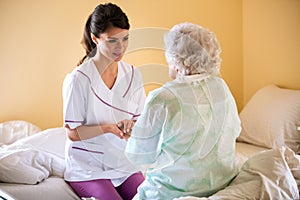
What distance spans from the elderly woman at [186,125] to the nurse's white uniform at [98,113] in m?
0.26

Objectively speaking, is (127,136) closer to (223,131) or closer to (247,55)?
(223,131)

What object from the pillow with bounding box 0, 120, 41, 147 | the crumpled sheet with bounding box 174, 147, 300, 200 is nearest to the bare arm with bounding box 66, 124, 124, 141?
the crumpled sheet with bounding box 174, 147, 300, 200

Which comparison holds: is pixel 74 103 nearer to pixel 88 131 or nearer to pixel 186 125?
pixel 88 131

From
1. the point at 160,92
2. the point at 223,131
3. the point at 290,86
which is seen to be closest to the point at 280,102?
the point at 290,86

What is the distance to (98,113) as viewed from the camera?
5.84 ft

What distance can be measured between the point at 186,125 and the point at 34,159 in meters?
0.81

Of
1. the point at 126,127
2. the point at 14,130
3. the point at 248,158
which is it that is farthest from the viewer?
the point at 14,130

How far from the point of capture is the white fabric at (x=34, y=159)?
186 cm

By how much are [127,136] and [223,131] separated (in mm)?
364

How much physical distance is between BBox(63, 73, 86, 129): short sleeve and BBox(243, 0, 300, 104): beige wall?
1.49 meters

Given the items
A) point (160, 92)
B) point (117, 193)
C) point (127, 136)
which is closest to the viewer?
point (160, 92)

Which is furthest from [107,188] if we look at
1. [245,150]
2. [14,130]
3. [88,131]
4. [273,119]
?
[273,119]

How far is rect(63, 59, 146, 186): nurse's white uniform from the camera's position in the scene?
1.77 m

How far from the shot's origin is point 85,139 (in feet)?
5.80
